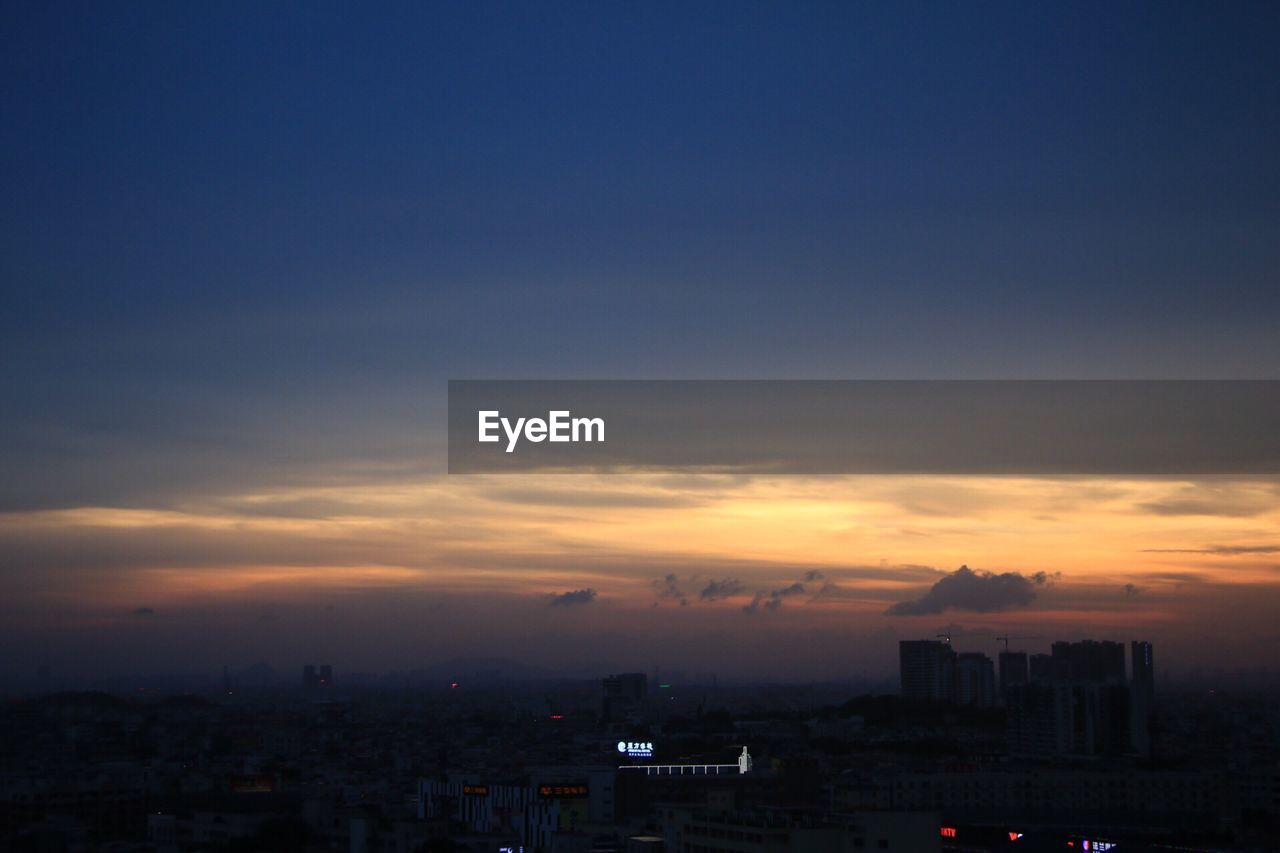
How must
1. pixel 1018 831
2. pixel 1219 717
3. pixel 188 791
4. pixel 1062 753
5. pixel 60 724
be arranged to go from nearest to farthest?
→ pixel 1018 831
pixel 188 791
pixel 60 724
pixel 1062 753
pixel 1219 717

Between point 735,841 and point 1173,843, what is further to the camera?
point 1173,843

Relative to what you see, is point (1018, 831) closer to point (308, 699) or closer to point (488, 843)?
point (488, 843)

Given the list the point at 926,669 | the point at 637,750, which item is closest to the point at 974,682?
the point at 926,669

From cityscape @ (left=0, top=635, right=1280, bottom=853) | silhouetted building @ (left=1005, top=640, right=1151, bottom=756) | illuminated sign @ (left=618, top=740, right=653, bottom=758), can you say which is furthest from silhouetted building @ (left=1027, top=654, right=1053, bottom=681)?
illuminated sign @ (left=618, top=740, right=653, bottom=758)

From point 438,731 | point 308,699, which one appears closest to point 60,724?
point 438,731

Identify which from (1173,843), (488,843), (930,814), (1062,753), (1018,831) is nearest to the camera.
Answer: (930,814)

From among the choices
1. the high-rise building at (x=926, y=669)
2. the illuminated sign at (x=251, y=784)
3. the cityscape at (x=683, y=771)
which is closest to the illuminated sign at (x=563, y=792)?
the cityscape at (x=683, y=771)

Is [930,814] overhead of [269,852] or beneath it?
overhead

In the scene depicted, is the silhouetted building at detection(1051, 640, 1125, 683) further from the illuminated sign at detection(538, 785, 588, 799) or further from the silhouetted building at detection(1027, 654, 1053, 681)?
the illuminated sign at detection(538, 785, 588, 799)
